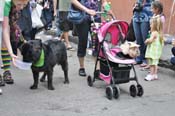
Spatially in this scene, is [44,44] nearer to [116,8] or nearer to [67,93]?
[67,93]

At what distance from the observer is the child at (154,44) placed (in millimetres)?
7738

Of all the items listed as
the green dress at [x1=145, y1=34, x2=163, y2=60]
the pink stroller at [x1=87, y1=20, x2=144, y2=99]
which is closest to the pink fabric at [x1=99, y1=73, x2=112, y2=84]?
the pink stroller at [x1=87, y1=20, x2=144, y2=99]

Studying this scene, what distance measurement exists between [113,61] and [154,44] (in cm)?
163

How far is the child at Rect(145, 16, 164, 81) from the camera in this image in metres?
7.74

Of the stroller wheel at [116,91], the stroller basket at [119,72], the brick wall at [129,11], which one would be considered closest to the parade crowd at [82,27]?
the stroller basket at [119,72]

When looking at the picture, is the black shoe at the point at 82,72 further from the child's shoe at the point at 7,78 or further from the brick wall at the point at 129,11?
the brick wall at the point at 129,11

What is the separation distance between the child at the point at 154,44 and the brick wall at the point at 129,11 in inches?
123

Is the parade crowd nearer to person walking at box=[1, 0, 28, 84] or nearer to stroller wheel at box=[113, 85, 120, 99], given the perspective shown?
person walking at box=[1, 0, 28, 84]

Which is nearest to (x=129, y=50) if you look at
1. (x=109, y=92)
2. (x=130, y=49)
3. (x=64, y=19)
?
(x=130, y=49)

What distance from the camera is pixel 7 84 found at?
7.19m

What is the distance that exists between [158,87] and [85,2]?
196 cm

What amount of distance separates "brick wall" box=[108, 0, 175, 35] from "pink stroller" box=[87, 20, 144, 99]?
4.10m

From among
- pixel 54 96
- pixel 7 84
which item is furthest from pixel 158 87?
pixel 7 84

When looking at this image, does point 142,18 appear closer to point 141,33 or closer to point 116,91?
point 141,33
